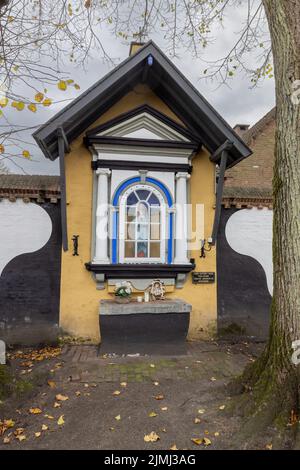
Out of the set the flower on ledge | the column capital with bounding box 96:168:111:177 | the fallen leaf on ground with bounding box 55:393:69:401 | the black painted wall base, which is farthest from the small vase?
the column capital with bounding box 96:168:111:177

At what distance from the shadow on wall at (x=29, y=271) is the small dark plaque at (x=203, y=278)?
2886mm

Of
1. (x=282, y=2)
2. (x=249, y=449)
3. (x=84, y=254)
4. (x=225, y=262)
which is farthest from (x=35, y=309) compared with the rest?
(x=282, y=2)

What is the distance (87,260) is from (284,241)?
405cm

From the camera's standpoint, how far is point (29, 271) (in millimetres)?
6164

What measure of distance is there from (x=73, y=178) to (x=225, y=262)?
3797mm

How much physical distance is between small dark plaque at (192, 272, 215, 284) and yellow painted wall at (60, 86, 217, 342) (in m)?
0.11

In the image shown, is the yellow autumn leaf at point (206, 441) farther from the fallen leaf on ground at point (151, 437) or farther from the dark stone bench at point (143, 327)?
the dark stone bench at point (143, 327)

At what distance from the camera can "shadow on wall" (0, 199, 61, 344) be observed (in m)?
6.05

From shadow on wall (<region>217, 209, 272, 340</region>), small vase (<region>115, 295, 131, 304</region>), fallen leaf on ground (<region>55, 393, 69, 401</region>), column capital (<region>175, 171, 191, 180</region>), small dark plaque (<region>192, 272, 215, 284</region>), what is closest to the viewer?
fallen leaf on ground (<region>55, 393, 69, 401</region>)

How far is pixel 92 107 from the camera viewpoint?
5.98 metres

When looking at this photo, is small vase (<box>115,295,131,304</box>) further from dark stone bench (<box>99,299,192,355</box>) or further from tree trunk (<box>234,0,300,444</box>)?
tree trunk (<box>234,0,300,444</box>)

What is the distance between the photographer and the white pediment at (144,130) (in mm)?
6332

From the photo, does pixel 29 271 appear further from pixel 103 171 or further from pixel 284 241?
pixel 284 241

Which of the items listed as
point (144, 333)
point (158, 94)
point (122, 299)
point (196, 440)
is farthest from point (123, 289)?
point (158, 94)
